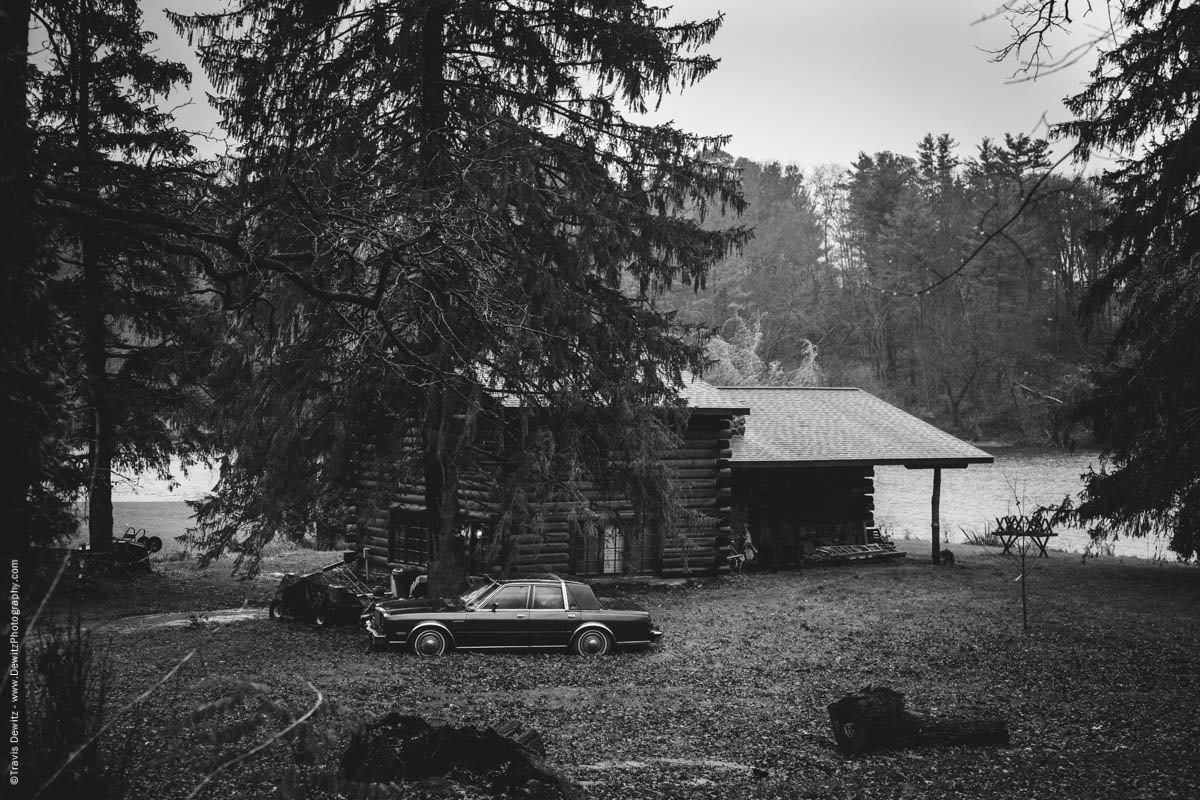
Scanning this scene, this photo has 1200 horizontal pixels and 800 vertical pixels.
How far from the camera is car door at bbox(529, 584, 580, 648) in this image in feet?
47.4

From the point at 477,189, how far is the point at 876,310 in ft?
172

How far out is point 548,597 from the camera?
579 inches

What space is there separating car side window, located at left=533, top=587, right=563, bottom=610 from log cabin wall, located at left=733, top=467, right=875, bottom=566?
1334 cm

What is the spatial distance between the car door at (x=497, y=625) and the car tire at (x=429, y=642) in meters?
0.30

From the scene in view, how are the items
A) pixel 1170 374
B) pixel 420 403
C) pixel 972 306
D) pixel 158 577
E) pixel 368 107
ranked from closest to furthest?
1. pixel 1170 374
2. pixel 368 107
3. pixel 420 403
4. pixel 158 577
5. pixel 972 306

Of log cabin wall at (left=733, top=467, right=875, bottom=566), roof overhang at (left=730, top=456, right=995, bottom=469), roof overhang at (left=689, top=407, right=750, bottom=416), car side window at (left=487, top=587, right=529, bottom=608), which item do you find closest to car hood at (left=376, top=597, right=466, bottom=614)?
car side window at (left=487, top=587, right=529, bottom=608)

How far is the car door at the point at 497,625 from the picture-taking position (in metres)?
14.3

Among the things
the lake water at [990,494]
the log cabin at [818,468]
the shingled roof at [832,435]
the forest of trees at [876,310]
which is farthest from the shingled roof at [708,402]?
the forest of trees at [876,310]

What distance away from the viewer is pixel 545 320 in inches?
Result: 609

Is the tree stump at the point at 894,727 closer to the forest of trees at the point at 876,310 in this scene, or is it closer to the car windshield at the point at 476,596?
the car windshield at the point at 476,596

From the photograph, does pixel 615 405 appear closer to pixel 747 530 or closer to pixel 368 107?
pixel 368 107

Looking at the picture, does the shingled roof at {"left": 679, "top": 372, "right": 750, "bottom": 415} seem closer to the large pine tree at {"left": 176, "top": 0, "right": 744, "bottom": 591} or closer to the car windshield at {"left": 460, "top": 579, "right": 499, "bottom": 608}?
the large pine tree at {"left": 176, "top": 0, "right": 744, "bottom": 591}

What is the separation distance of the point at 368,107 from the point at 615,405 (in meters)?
6.78

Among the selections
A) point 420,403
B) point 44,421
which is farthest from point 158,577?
point 44,421
